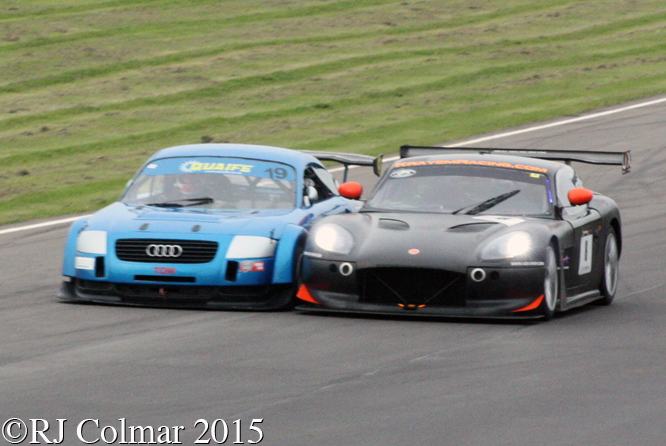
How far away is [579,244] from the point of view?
10.2 meters

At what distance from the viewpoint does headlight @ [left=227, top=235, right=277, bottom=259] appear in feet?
32.8

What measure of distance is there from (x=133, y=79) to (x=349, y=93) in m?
4.25

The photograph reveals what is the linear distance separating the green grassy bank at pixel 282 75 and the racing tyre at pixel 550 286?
8.34 meters

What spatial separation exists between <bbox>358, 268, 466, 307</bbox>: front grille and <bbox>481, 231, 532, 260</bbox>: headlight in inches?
10.4

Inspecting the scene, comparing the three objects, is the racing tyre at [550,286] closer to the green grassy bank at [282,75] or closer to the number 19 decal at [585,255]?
the number 19 decal at [585,255]

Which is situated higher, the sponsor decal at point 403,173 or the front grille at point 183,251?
the sponsor decal at point 403,173

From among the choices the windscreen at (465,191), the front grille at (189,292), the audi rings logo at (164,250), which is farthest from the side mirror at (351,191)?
the audi rings logo at (164,250)

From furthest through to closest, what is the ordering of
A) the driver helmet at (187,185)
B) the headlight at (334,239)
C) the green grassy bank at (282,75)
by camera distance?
the green grassy bank at (282,75) → the driver helmet at (187,185) → the headlight at (334,239)

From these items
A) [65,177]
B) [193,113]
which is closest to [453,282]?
[65,177]

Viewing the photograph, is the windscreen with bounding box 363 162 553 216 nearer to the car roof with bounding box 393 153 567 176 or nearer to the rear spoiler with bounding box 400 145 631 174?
the car roof with bounding box 393 153 567 176

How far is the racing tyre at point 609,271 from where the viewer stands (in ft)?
35.2

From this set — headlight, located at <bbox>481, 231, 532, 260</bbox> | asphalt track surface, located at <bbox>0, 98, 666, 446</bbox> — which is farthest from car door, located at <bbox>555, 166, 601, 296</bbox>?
headlight, located at <bbox>481, 231, 532, 260</bbox>

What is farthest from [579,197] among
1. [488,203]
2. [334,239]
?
[334,239]

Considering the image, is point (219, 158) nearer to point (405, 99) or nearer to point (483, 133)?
point (483, 133)
